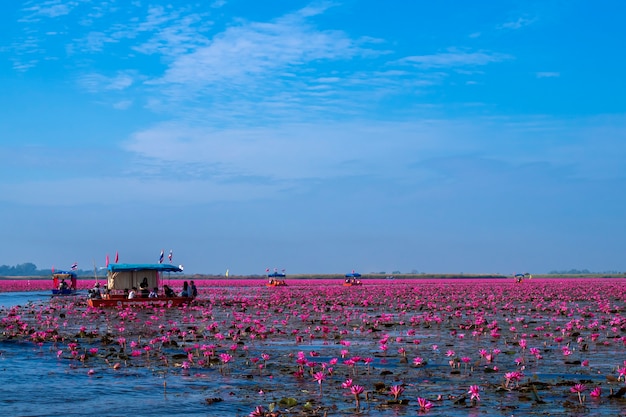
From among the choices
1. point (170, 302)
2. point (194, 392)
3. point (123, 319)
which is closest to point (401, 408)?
point (194, 392)

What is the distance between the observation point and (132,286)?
1870 inches

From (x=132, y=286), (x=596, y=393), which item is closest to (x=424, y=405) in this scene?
(x=596, y=393)

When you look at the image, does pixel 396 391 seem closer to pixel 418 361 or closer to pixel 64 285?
pixel 418 361

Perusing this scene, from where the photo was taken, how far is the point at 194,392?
45.2ft

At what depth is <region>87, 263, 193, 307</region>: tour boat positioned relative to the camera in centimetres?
4174

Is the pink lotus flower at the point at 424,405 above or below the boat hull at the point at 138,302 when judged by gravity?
below

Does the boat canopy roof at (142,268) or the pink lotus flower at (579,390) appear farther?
the boat canopy roof at (142,268)

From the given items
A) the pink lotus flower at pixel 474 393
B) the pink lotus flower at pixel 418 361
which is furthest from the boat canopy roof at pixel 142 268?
the pink lotus flower at pixel 474 393

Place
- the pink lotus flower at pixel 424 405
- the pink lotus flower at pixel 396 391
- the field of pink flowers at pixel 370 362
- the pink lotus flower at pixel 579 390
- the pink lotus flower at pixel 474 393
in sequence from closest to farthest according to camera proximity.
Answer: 1. the pink lotus flower at pixel 424 405
2. the pink lotus flower at pixel 474 393
3. the pink lotus flower at pixel 579 390
4. the field of pink flowers at pixel 370 362
5. the pink lotus flower at pixel 396 391

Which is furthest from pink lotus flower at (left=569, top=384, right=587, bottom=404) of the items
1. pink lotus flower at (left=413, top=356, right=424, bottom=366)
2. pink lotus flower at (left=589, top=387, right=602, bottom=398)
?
pink lotus flower at (left=413, top=356, right=424, bottom=366)

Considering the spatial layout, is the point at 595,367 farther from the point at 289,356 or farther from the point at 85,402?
the point at 85,402

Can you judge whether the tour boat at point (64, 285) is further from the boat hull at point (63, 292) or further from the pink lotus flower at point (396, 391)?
the pink lotus flower at point (396, 391)

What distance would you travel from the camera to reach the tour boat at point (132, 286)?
41737 mm

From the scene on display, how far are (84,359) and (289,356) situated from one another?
17.0ft
